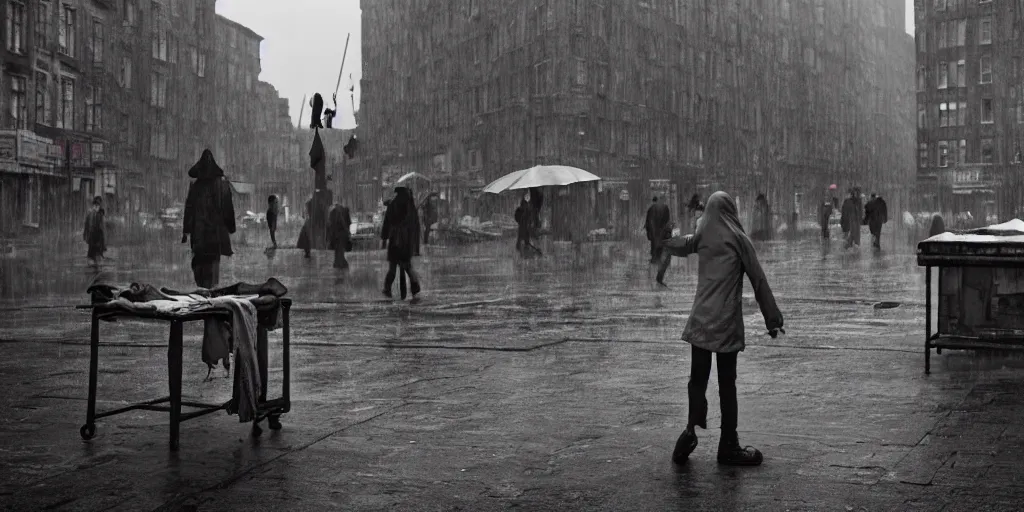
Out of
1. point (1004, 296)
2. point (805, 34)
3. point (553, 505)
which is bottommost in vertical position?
point (553, 505)

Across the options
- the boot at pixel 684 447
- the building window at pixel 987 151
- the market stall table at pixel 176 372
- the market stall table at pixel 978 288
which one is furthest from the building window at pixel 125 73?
the boot at pixel 684 447

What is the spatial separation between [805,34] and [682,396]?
94.0m

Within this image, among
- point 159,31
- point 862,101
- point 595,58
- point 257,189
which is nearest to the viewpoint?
point 595,58

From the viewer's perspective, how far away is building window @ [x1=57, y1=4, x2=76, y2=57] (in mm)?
49562

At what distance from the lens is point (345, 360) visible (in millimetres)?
10203

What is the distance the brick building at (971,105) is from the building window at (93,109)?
61214 millimetres

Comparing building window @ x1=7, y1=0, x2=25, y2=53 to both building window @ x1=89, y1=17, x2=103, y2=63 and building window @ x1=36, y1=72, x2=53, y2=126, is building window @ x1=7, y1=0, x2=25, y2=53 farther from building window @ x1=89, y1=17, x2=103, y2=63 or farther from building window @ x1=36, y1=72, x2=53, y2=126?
building window @ x1=89, y1=17, x2=103, y2=63

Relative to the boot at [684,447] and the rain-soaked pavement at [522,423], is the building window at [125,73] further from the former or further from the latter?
the boot at [684,447]

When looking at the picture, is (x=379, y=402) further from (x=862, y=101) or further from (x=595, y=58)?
→ (x=862, y=101)

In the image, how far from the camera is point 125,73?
6544 cm

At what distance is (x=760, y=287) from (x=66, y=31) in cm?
4992

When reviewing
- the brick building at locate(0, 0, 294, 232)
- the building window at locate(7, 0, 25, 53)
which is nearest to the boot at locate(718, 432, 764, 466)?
the brick building at locate(0, 0, 294, 232)

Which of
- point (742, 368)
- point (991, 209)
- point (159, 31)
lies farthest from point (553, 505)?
point (991, 209)

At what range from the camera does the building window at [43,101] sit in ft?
151
